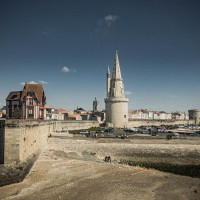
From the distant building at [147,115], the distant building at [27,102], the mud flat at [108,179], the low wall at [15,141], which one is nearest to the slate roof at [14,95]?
the distant building at [27,102]

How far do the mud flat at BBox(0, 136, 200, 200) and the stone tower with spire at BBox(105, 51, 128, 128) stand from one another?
127ft

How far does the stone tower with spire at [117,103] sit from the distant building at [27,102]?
31806 mm

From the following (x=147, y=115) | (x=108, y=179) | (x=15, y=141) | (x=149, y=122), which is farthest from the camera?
(x=147, y=115)

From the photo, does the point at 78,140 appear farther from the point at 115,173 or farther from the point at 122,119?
the point at 122,119

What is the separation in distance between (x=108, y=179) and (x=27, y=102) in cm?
2740

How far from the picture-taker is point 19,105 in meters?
43.9

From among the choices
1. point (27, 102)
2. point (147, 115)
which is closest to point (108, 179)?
point (27, 102)

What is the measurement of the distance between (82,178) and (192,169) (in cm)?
1297

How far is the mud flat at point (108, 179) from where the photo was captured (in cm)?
1714

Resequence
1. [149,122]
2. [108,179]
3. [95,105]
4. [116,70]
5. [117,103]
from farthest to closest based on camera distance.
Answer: [95,105]
[149,122]
[116,70]
[117,103]
[108,179]

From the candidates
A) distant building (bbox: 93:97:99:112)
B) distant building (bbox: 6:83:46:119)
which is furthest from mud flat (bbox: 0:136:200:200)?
distant building (bbox: 93:97:99:112)

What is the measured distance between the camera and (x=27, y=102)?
143ft

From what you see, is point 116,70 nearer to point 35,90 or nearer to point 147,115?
point 35,90

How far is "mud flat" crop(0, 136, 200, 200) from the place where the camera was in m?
17.1
